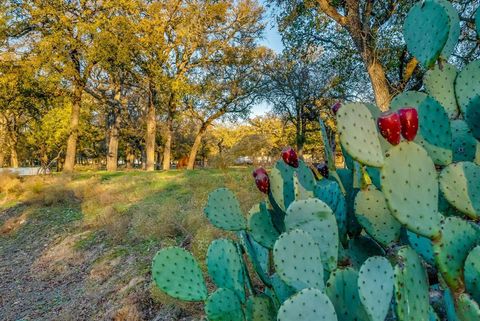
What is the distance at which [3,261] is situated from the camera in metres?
7.61

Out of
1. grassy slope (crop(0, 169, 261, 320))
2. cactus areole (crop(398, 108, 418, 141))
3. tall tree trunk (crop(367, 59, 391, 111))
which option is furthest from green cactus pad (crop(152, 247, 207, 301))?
tall tree trunk (crop(367, 59, 391, 111))

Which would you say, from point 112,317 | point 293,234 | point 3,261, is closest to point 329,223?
point 293,234

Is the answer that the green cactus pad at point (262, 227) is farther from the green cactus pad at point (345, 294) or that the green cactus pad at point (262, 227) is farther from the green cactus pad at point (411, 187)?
the green cactus pad at point (411, 187)

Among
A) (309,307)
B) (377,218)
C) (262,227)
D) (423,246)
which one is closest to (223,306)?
(262,227)

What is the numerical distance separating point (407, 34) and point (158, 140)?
3694 cm

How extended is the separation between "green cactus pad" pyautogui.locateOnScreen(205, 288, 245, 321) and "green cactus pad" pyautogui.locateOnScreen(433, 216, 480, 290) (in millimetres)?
977

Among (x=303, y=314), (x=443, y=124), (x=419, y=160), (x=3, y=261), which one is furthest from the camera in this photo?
(x=3, y=261)

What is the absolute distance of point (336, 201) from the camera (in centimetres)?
184

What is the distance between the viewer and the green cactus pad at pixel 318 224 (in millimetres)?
1555

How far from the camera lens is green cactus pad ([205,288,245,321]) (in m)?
1.88

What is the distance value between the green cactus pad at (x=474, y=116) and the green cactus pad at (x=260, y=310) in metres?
1.34

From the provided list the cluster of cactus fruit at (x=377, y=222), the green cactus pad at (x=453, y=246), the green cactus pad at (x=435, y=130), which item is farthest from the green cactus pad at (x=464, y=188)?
the green cactus pad at (x=453, y=246)

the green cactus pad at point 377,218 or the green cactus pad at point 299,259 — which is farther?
the green cactus pad at point 377,218

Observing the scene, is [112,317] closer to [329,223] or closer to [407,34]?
[329,223]
